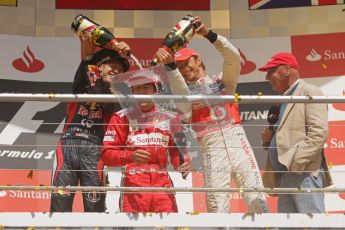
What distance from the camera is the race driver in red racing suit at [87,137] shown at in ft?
13.5

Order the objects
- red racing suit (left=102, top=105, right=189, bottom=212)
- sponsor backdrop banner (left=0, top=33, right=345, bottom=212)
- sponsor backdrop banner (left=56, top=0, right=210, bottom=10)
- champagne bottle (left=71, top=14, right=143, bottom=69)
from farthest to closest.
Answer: sponsor backdrop banner (left=56, top=0, right=210, bottom=10), sponsor backdrop banner (left=0, top=33, right=345, bottom=212), champagne bottle (left=71, top=14, right=143, bottom=69), red racing suit (left=102, top=105, right=189, bottom=212)

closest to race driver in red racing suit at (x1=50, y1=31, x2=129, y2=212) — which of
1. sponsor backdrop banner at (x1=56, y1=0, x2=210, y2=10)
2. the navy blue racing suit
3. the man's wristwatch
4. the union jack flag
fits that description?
the navy blue racing suit

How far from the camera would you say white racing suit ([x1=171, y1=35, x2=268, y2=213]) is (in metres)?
3.97

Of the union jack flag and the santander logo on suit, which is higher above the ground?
the union jack flag

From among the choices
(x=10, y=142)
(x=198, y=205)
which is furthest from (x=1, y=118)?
(x=198, y=205)

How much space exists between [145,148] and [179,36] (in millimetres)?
745

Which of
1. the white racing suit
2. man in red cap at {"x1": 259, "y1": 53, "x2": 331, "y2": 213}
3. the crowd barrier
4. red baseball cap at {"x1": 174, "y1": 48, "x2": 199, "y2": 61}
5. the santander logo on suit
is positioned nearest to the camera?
the crowd barrier

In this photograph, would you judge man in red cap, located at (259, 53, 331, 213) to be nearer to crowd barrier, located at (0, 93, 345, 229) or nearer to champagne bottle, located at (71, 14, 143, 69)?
crowd barrier, located at (0, 93, 345, 229)

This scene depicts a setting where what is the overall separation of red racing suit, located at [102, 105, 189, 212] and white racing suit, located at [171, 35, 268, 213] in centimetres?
15

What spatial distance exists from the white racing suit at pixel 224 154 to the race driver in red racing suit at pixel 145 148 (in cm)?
15

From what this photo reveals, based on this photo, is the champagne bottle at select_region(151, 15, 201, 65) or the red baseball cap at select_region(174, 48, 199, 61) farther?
the red baseball cap at select_region(174, 48, 199, 61)

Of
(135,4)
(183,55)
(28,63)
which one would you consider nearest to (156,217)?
(183,55)

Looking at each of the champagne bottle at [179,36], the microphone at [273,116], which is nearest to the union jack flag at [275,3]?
the champagne bottle at [179,36]

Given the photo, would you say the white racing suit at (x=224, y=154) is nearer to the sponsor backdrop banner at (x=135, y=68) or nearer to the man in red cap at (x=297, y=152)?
the man in red cap at (x=297, y=152)
